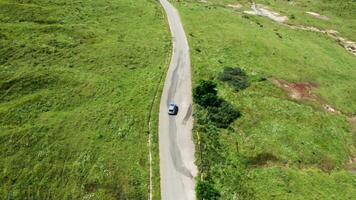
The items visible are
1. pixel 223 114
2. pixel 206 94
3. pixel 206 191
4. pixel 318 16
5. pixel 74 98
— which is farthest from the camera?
pixel 318 16

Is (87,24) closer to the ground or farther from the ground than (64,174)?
farther from the ground

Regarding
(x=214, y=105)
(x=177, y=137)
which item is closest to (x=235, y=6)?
(x=214, y=105)

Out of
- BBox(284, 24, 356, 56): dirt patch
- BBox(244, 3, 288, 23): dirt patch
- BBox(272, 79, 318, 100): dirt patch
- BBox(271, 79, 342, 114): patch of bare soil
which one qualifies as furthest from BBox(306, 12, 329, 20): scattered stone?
BBox(272, 79, 318, 100): dirt patch

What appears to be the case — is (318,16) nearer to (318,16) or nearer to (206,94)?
(318,16)

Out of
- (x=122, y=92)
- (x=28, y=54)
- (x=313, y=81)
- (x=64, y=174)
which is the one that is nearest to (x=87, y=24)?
(x=28, y=54)

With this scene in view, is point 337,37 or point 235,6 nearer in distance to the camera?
point 337,37

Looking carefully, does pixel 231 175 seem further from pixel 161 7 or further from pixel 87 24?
pixel 161 7

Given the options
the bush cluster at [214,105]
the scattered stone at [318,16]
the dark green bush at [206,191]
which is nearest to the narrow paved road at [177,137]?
the dark green bush at [206,191]
